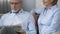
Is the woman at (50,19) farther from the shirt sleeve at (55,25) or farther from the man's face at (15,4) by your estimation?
the man's face at (15,4)

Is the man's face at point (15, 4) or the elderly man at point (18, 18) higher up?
the man's face at point (15, 4)

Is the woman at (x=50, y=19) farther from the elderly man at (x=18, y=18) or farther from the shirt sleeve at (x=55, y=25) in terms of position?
the elderly man at (x=18, y=18)

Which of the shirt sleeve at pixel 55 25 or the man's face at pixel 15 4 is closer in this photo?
the shirt sleeve at pixel 55 25

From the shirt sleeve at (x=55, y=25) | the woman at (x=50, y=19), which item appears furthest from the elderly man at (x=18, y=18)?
the shirt sleeve at (x=55, y=25)

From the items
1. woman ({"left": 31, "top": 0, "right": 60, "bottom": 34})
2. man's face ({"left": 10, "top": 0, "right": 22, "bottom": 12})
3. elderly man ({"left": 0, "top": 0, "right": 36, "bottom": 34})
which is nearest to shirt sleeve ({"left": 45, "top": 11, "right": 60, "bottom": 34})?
woman ({"left": 31, "top": 0, "right": 60, "bottom": 34})

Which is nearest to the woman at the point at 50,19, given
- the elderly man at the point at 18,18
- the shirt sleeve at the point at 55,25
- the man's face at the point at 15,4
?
the shirt sleeve at the point at 55,25

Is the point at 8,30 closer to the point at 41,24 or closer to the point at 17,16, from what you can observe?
the point at 41,24

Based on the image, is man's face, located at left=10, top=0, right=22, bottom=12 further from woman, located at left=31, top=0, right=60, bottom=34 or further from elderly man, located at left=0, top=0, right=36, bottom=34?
woman, located at left=31, top=0, right=60, bottom=34

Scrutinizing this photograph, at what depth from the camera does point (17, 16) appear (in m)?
2.24

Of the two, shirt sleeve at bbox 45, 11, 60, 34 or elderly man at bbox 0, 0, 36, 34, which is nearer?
shirt sleeve at bbox 45, 11, 60, 34

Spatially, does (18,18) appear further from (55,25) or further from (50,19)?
(55,25)

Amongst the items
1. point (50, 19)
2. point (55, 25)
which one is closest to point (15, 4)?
point (50, 19)

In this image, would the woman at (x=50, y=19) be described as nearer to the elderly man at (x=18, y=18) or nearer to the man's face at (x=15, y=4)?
the elderly man at (x=18, y=18)

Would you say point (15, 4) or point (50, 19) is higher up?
point (15, 4)
